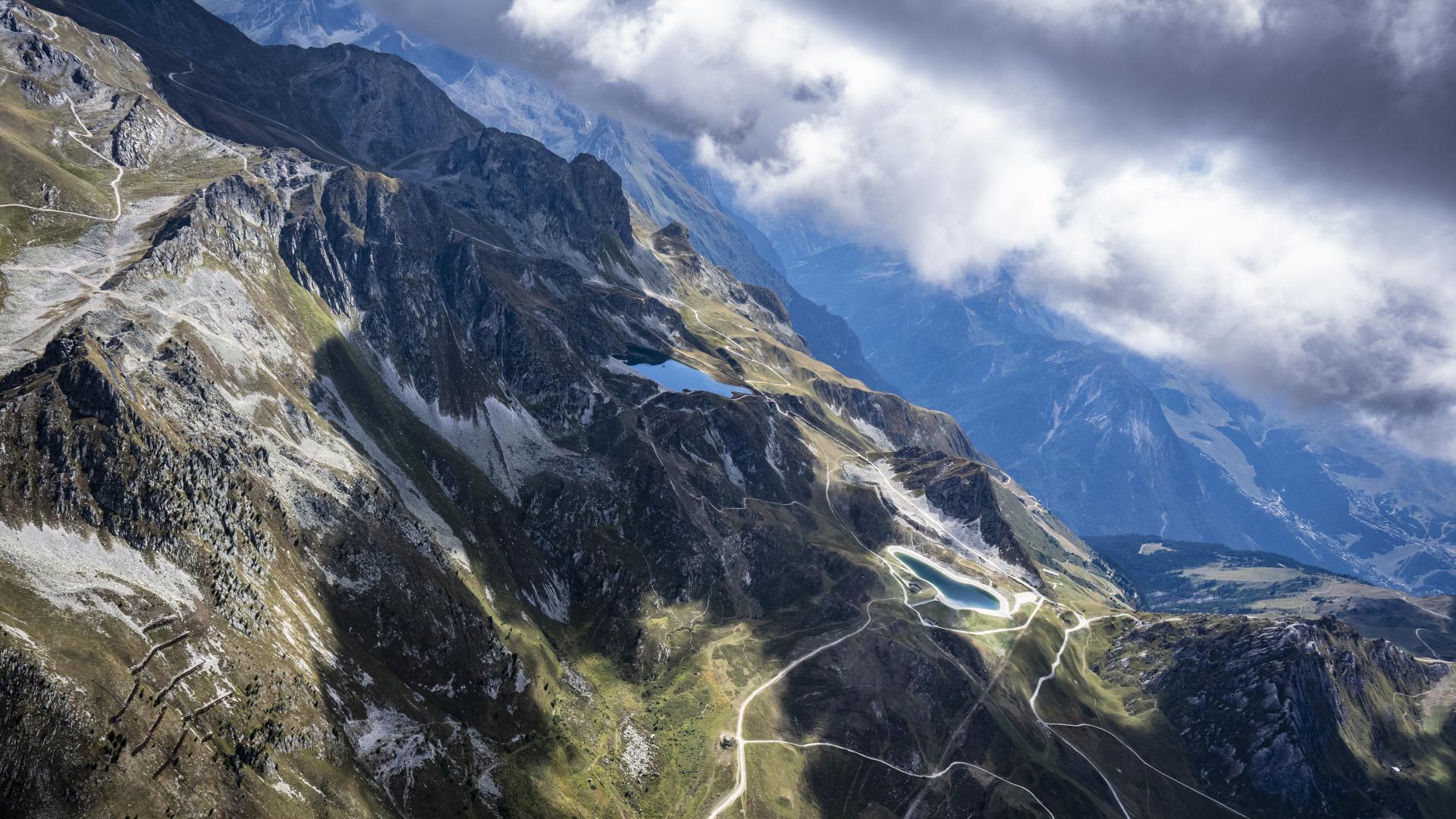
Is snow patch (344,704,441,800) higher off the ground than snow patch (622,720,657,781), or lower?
higher

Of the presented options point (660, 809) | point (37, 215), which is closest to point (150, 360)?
point (37, 215)

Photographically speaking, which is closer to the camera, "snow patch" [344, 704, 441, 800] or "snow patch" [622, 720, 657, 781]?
"snow patch" [344, 704, 441, 800]

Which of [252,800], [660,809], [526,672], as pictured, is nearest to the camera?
[252,800]

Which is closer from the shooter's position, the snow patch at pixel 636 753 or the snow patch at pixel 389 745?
the snow patch at pixel 389 745

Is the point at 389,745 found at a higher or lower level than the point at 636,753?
higher

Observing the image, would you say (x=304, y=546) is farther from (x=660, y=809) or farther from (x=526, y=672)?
(x=660, y=809)

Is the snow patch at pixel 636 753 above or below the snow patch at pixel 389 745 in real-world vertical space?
below

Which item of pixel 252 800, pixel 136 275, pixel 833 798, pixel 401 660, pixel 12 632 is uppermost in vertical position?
pixel 136 275

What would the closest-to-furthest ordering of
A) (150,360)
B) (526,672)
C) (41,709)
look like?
(41,709) < (150,360) < (526,672)

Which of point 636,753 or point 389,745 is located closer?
point 389,745

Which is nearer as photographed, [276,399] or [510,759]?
[510,759]

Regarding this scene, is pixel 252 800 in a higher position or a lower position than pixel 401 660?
higher
